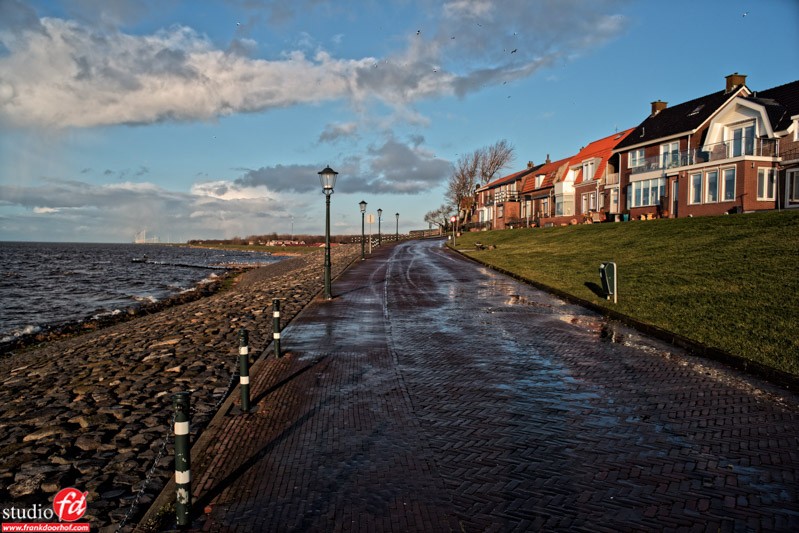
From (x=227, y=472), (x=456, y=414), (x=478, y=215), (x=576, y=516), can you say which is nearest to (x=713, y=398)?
(x=456, y=414)

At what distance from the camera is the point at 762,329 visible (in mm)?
10516

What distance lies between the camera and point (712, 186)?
34.6 m

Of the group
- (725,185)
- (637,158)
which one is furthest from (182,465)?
(637,158)

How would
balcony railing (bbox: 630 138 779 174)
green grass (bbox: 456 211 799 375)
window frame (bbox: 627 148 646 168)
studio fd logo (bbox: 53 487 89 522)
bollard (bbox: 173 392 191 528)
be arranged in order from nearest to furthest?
bollard (bbox: 173 392 191 528), studio fd logo (bbox: 53 487 89 522), green grass (bbox: 456 211 799 375), balcony railing (bbox: 630 138 779 174), window frame (bbox: 627 148 646 168)

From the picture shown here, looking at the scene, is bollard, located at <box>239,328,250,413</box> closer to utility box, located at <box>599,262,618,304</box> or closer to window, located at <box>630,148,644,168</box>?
utility box, located at <box>599,262,618,304</box>

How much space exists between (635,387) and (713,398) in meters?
1.05

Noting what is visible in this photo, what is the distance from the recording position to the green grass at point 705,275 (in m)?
10.5

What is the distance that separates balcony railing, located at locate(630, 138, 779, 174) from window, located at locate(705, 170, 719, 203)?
0.95 metres

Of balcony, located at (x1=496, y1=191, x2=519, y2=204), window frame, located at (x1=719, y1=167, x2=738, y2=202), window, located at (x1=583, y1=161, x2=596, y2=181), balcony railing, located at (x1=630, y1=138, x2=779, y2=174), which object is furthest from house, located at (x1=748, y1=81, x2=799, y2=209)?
balcony, located at (x1=496, y1=191, x2=519, y2=204)

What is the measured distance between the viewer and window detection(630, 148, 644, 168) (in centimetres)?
4275

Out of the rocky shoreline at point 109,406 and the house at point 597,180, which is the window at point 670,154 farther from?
the rocky shoreline at point 109,406

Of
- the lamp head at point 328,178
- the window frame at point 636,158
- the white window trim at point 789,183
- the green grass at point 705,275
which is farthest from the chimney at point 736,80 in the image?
the lamp head at point 328,178

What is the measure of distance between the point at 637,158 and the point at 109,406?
148ft

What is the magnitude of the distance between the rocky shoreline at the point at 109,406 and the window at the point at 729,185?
31121 mm
